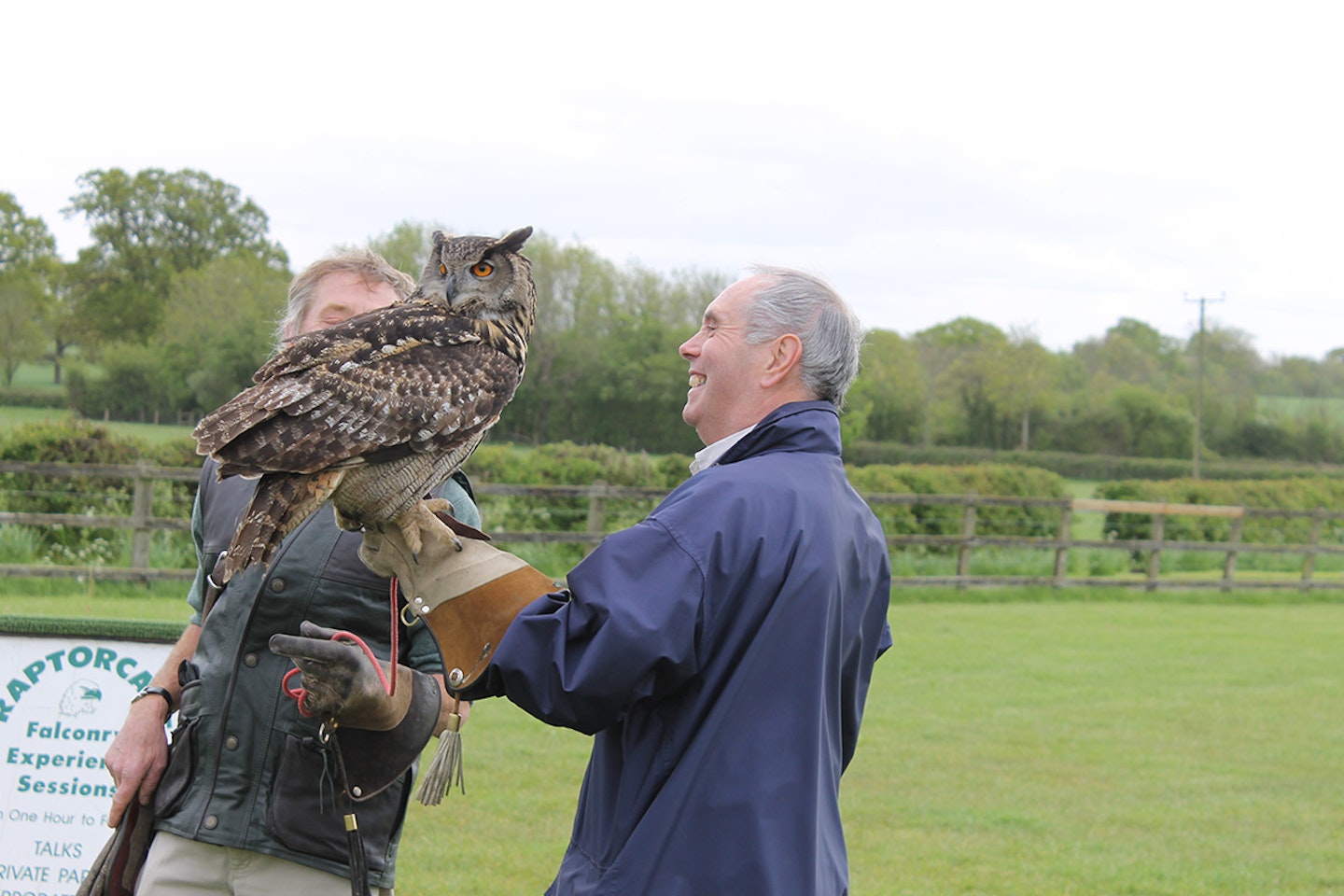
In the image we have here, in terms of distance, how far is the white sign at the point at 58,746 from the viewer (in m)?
3.87

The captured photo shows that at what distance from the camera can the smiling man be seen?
2.00 metres

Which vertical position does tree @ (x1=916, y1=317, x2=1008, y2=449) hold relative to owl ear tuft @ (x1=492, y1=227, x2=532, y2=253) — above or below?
above

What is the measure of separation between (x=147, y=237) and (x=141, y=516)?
74.1 feet

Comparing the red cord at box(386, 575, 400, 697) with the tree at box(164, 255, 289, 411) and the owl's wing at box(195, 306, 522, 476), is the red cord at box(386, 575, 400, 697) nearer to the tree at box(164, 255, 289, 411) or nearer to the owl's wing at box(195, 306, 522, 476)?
the owl's wing at box(195, 306, 522, 476)

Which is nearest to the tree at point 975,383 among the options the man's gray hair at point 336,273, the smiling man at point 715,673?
the man's gray hair at point 336,273

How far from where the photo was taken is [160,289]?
1196 inches

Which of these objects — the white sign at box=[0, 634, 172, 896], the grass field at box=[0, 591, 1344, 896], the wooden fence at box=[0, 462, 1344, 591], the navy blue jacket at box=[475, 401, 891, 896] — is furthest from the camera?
the wooden fence at box=[0, 462, 1344, 591]

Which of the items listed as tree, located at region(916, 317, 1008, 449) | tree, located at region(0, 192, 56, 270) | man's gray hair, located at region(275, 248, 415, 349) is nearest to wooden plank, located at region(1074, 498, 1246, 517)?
man's gray hair, located at region(275, 248, 415, 349)

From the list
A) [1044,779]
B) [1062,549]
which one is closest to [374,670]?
[1044,779]

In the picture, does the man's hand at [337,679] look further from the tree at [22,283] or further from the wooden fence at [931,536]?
the tree at [22,283]

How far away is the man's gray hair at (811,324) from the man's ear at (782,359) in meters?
0.01

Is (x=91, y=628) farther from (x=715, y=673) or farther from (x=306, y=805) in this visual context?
(x=715, y=673)

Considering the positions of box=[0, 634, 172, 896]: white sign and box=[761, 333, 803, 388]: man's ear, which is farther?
box=[0, 634, 172, 896]: white sign

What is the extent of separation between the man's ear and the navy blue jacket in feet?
0.80
